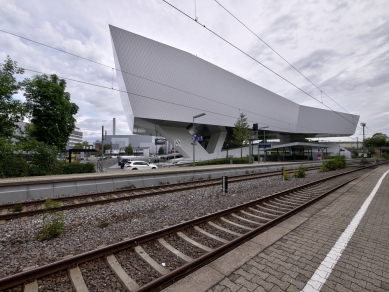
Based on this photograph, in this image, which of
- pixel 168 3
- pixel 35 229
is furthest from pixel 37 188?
pixel 168 3

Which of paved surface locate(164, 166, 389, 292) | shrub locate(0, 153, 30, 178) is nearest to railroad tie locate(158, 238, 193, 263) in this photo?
paved surface locate(164, 166, 389, 292)

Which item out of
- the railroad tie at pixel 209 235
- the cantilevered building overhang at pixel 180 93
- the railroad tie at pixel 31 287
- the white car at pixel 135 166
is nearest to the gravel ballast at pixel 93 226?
the railroad tie at pixel 209 235

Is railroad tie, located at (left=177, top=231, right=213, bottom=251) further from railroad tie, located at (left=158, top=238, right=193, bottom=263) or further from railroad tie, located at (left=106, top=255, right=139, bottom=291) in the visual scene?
railroad tie, located at (left=106, top=255, right=139, bottom=291)

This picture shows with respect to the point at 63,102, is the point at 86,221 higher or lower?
lower

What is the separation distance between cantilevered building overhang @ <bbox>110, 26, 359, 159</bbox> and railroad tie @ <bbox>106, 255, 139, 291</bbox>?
23799 mm

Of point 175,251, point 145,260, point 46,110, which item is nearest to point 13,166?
point 46,110

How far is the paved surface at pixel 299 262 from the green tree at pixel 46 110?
75.3ft

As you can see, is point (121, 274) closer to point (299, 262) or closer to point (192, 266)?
point (192, 266)

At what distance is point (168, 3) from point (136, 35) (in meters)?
29.2

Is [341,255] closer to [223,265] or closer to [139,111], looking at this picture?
[223,265]

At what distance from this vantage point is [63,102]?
22031mm

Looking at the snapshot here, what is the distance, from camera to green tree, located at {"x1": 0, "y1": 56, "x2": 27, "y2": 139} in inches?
545

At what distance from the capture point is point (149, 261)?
3.44m

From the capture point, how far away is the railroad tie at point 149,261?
10.5 feet
